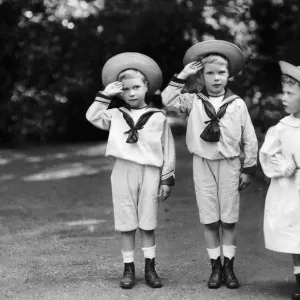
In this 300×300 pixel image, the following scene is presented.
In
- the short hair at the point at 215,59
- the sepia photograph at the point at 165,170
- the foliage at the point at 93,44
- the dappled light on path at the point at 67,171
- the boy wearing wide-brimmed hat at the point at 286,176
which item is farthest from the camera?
the dappled light on path at the point at 67,171

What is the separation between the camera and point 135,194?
4863mm

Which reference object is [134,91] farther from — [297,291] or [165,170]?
[297,291]

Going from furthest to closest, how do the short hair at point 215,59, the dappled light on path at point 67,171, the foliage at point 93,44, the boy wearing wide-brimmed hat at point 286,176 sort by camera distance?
the dappled light on path at point 67,171, the foliage at point 93,44, the short hair at point 215,59, the boy wearing wide-brimmed hat at point 286,176

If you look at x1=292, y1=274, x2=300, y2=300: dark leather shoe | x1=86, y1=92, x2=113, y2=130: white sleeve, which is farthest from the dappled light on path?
x1=292, y1=274, x2=300, y2=300: dark leather shoe

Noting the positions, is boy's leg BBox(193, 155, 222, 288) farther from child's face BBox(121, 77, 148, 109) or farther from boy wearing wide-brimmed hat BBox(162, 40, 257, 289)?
child's face BBox(121, 77, 148, 109)

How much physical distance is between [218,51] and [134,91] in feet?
2.14

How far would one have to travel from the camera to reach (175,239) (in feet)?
20.6

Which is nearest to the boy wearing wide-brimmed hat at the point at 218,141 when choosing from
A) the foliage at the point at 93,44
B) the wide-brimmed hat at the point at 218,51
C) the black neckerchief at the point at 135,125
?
the wide-brimmed hat at the point at 218,51

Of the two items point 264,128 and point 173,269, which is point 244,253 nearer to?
point 173,269

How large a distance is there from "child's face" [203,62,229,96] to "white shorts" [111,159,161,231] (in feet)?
2.27

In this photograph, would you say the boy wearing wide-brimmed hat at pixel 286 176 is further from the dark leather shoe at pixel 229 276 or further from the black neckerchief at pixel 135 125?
the black neckerchief at pixel 135 125

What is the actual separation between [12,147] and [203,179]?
752 cm

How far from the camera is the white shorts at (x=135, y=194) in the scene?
484cm

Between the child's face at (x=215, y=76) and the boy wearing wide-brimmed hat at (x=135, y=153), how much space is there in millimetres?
373
